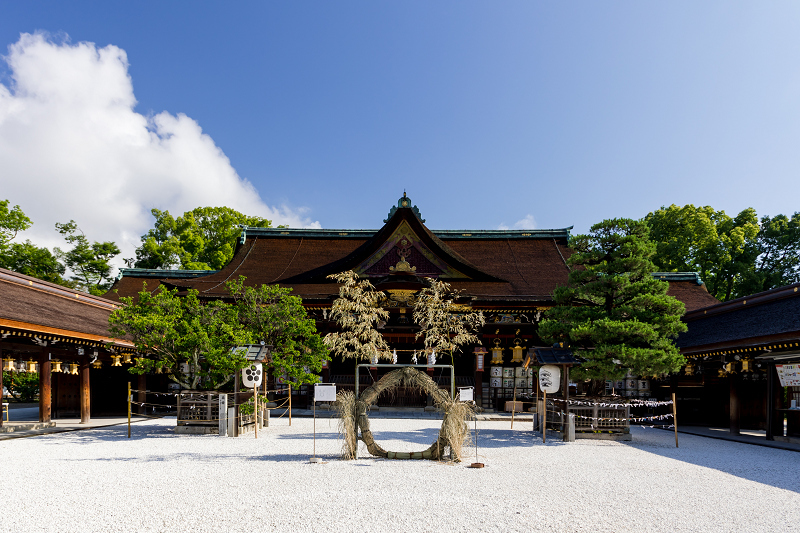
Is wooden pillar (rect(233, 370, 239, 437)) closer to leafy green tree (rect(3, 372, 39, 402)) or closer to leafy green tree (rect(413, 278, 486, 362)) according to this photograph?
leafy green tree (rect(413, 278, 486, 362))

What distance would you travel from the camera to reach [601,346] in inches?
467

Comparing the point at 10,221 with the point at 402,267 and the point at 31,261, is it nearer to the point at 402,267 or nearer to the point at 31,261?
the point at 31,261

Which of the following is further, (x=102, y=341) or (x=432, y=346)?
(x=432, y=346)

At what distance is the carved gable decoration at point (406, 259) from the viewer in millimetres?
20219

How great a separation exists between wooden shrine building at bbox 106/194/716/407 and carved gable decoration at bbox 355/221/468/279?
1.7 inches

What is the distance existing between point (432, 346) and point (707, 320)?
9.72 meters

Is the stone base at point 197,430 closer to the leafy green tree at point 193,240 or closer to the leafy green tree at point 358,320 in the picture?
the leafy green tree at point 358,320

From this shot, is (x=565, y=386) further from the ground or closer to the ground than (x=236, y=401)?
further from the ground

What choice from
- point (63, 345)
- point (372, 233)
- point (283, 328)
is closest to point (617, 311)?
point (283, 328)

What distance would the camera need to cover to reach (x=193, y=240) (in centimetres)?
3381

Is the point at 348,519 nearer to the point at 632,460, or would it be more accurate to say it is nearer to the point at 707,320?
the point at 632,460

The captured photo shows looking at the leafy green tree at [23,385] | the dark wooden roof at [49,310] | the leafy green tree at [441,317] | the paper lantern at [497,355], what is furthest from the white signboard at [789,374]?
the leafy green tree at [23,385]

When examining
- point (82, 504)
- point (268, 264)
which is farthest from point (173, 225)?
point (82, 504)

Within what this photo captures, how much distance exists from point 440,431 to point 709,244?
24708 millimetres
